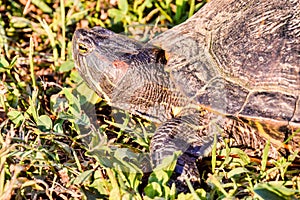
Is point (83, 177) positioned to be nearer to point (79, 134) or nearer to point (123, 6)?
point (79, 134)

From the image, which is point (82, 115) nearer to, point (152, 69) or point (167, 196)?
point (152, 69)

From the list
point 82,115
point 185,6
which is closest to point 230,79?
point 82,115

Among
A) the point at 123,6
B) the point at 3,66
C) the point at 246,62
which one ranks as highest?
the point at 123,6

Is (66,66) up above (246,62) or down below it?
above

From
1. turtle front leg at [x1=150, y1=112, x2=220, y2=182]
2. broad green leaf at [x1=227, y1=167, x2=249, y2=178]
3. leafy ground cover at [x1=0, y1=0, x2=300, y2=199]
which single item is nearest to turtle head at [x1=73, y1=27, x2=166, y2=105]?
leafy ground cover at [x1=0, y1=0, x2=300, y2=199]

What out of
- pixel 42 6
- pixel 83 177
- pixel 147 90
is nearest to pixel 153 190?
pixel 83 177

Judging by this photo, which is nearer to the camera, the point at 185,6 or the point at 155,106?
the point at 155,106

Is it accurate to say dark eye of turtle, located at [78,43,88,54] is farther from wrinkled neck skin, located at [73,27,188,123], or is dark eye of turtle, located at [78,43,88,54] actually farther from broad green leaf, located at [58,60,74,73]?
broad green leaf, located at [58,60,74,73]
